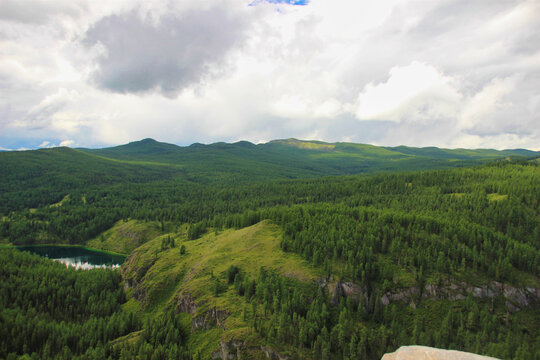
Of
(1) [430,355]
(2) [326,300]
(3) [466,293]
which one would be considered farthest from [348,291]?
(1) [430,355]

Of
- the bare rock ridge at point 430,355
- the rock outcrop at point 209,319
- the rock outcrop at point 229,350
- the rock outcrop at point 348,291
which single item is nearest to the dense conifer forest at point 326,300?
the rock outcrop at point 348,291

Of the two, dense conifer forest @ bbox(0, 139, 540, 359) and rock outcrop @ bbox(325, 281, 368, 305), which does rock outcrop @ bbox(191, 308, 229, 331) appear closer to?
dense conifer forest @ bbox(0, 139, 540, 359)

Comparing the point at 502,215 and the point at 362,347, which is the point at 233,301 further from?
the point at 502,215

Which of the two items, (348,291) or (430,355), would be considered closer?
(430,355)

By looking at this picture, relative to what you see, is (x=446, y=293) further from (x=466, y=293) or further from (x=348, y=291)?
(x=348, y=291)

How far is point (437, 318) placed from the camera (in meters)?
91.6

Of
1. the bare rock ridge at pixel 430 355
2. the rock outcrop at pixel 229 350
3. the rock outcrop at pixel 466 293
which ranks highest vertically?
the bare rock ridge at pixel 430 355

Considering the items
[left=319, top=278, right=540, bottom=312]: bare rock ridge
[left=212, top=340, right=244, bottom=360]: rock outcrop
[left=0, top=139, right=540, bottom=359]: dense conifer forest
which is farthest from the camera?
[left=319, top=278, right=540, bottom=312]: bare rock ridge

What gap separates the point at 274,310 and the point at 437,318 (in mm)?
52478

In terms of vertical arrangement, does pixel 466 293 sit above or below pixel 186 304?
above

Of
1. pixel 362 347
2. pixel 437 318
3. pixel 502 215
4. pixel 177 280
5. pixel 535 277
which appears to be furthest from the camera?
pixel 502 215

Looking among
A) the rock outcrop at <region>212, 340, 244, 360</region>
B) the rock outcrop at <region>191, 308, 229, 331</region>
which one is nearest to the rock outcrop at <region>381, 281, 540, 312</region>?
the rock outcrop at <region>212, 340, 244, 360</region>

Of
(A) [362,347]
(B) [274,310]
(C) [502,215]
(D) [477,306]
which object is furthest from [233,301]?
(C) [502,215]

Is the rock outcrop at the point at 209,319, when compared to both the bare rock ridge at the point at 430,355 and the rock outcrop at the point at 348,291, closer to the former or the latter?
the rock outcrop at the point at 348,291
